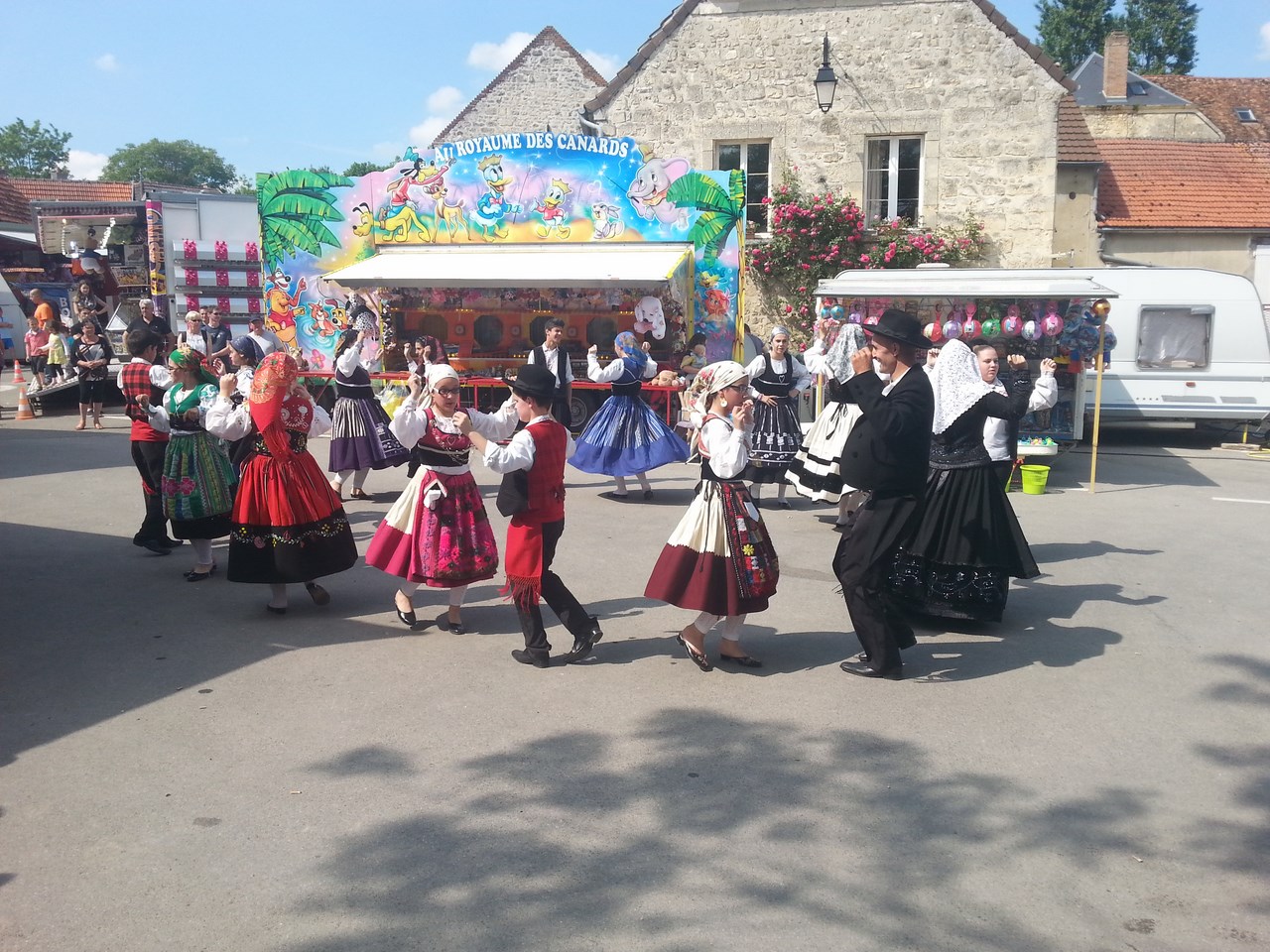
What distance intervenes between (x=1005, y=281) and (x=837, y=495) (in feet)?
13.6

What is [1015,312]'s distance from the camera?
40.2ft

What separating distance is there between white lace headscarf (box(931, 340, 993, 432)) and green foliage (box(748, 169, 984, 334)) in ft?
35.5

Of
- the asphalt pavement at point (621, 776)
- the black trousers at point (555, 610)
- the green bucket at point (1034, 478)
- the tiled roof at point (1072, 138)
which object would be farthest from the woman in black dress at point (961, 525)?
the tiled roof at point (1072, 138)

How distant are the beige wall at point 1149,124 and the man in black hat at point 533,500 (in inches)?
982

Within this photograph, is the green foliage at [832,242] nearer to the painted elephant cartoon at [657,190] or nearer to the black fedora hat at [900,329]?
the painted elephant cartoon at [657,190]

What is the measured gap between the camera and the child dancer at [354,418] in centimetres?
1014

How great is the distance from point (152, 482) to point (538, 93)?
28.8m

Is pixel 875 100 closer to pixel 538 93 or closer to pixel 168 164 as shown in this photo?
pixel 538 93

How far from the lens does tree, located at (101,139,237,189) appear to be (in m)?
102

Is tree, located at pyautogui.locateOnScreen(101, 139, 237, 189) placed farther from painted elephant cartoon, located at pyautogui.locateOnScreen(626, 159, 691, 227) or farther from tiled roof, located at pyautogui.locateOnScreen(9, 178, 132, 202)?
painted elephant cartoon, located at pyautogui.locateOnScreen(626, 159, 691, 227)

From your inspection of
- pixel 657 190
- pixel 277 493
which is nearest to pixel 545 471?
pixel 277 493

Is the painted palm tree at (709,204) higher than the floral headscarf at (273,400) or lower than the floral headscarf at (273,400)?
higher

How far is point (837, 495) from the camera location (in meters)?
9.33

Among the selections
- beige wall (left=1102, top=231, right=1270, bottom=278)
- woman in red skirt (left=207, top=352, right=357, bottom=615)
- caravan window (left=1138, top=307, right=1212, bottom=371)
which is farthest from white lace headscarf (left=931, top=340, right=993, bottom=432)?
beige wall (left=1102, top=231, right=1270, bottom=278)
